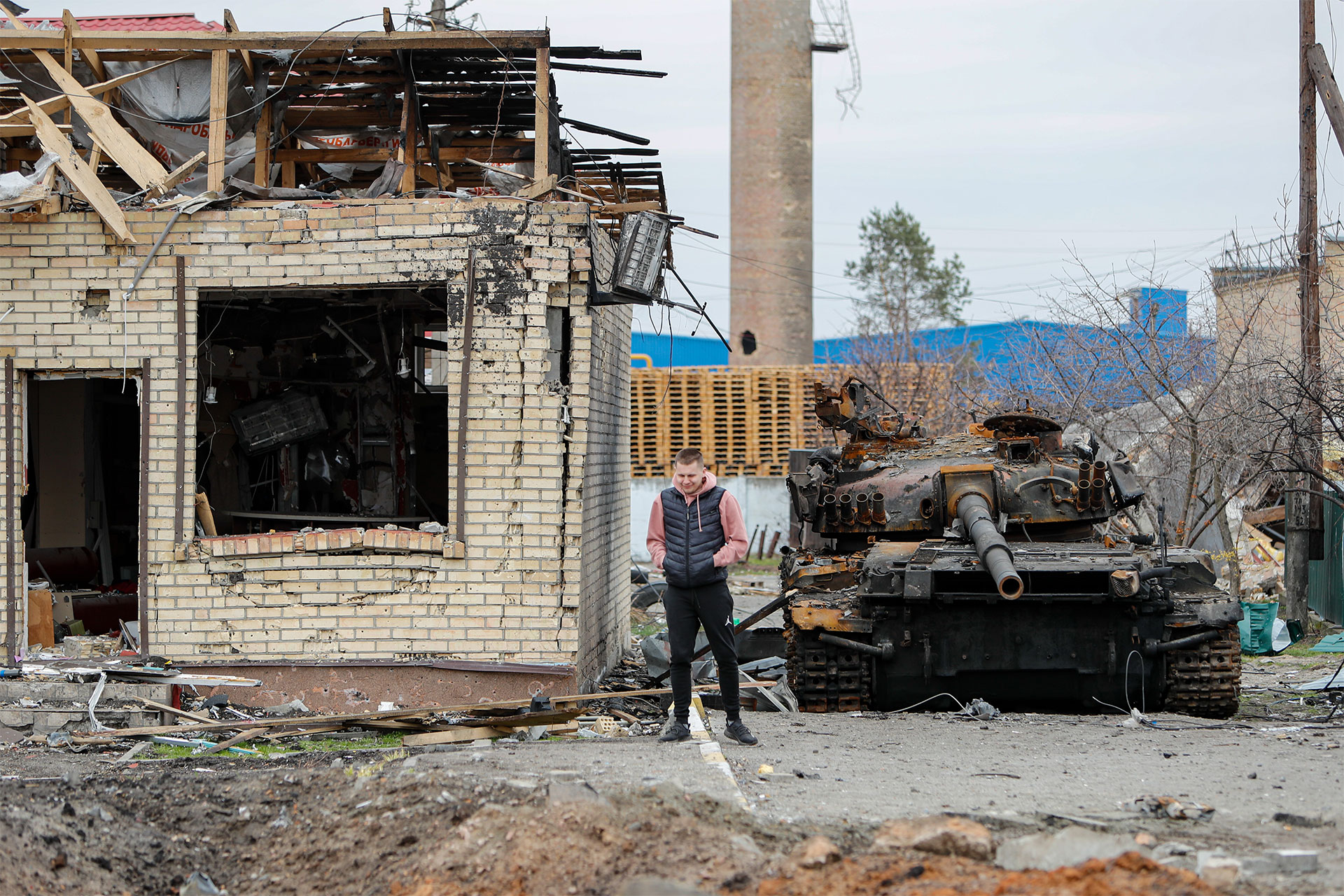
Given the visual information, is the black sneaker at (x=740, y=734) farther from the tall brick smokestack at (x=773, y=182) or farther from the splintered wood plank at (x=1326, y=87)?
the tall brick smokestack at (x=773, y=182)

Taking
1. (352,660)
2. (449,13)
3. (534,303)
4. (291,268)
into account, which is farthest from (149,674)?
(449,13)

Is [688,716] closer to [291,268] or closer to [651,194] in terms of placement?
[291,268]

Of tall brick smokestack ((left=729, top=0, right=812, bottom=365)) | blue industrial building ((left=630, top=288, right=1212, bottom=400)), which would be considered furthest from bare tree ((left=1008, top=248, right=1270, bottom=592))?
tall brick smokestack ((left=729, top=0, right=812, bottom=365))

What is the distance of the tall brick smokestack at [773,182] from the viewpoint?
34969mm

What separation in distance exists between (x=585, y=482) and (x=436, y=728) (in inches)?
78.1

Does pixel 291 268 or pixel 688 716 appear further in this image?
pixel 291 268

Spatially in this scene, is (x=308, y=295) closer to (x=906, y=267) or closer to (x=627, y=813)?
(x=627, y=813)

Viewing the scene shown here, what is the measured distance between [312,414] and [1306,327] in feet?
32.7

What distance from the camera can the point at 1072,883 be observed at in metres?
4.16

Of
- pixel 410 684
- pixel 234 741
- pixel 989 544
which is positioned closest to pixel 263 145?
pixel 410 684

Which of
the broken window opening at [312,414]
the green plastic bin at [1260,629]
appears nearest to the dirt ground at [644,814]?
the broken window opening at [312,414]

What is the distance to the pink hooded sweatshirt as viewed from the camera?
23.9 ft

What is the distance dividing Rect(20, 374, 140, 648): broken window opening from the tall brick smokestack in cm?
2428

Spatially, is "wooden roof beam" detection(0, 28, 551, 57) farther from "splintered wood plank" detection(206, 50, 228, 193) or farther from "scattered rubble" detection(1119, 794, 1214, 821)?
"scattered rubble" detection(1119, 794, 1214, 821)
